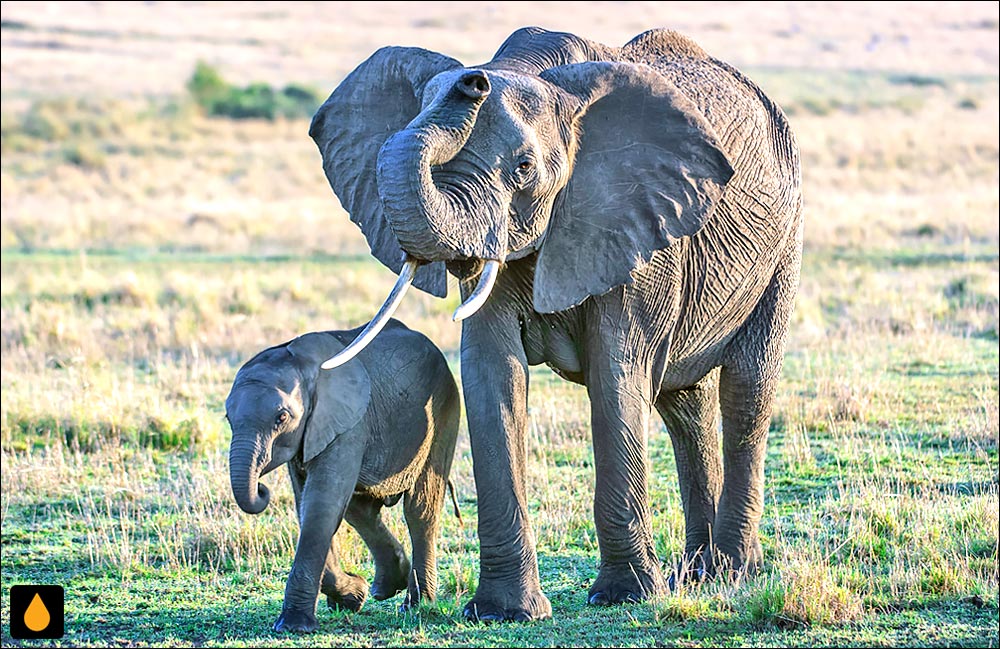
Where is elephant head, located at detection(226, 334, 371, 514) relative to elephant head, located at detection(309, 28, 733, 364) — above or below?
below

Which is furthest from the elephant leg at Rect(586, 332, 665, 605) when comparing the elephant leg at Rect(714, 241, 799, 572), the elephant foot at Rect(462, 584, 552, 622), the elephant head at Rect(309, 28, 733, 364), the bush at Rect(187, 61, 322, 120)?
the bush at Rect(187, 61, 322, 120)

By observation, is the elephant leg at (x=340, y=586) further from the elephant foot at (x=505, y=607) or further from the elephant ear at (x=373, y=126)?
the elephant ear at (x=373, y=126)

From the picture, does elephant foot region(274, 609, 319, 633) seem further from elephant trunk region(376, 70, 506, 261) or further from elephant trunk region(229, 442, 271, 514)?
elephant trunk region(376, 70, 506, 261)

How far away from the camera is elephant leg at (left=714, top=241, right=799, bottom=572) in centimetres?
885

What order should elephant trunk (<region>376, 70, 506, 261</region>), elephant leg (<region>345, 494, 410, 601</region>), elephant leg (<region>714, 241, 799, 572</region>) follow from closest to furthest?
1. elephant trunk (<region>376, 70, 506, 261</region>)
2. elephant leg (<region>345, 494, 410, 601</region>)
3. elephant leg (<region>714, 241, 799, 572</region>)

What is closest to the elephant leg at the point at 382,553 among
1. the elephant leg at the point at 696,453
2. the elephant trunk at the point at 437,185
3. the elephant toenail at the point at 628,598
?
the elephant toenail at the point at 628,598

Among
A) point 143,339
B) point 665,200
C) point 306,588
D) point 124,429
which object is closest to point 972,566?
point 665,200

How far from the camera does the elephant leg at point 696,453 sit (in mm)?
8992

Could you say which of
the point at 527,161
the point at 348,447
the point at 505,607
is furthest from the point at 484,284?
the point at 505,607

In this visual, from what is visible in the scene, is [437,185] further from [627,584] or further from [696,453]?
[696,453]

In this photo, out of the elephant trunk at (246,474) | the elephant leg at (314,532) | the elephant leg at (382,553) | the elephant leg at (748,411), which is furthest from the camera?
the elephant leg at (748,411)

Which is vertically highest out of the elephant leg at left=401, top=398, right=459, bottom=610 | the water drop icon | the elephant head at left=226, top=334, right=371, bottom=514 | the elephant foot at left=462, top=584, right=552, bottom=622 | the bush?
the bush

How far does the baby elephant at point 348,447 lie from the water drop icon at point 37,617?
117 cm

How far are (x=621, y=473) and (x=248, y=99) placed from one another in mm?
48973
